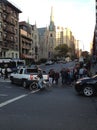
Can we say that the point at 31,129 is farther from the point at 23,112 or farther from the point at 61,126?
the point at 23,112

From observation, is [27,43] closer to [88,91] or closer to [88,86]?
[88,86]

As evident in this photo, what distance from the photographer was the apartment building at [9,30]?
8112 cm

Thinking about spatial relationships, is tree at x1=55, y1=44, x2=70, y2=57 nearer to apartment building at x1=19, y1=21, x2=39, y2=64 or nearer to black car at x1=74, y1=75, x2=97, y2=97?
apartment building at x1=19, y1=21, x2=39, y2=64

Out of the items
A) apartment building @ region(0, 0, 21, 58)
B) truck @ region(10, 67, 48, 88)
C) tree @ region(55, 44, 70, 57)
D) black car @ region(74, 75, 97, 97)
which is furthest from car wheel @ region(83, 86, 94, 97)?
tree @ region(55, 44, 70, 57)

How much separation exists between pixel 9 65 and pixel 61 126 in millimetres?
43808

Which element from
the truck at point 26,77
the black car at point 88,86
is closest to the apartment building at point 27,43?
the truck at point 26,77

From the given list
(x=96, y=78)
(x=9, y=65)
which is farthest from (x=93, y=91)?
(x=9, y=65)

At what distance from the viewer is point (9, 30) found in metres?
85.6

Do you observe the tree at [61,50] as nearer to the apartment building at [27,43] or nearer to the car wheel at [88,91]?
the apartment building at [27,43]

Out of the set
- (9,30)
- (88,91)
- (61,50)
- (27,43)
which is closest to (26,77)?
(88,91)

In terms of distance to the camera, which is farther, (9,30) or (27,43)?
(27,43)

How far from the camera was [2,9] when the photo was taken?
8088cm

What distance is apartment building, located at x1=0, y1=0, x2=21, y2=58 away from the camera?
266 feet

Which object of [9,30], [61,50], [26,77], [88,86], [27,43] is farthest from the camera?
[61,50]
